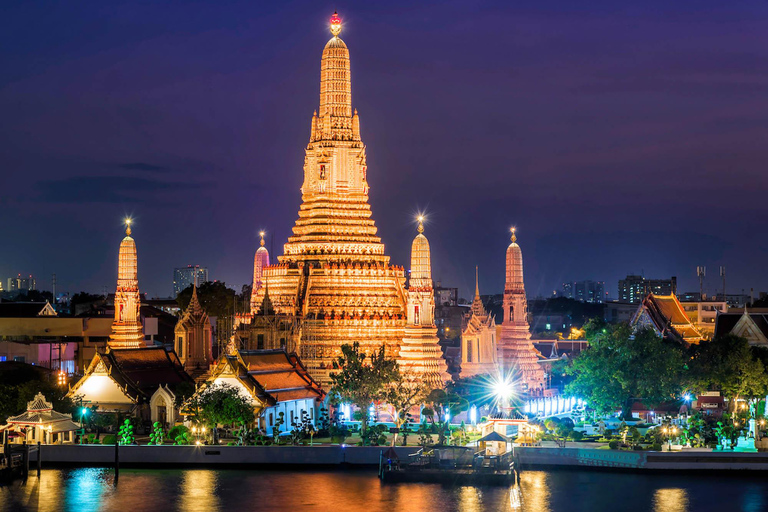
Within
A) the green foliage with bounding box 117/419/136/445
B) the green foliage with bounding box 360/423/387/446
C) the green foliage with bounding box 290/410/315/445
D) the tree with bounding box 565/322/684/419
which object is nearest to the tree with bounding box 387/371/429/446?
the green foliage with bounding box 360/423/387/446

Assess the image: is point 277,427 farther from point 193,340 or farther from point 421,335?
point 193,340

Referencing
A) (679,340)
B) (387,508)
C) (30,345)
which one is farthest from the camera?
(30,345)

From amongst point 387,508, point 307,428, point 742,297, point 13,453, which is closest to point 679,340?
point 307,428

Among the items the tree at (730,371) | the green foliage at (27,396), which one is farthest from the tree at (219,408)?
the tree at (730,371)

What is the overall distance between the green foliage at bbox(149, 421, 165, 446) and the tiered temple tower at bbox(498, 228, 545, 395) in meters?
27.8

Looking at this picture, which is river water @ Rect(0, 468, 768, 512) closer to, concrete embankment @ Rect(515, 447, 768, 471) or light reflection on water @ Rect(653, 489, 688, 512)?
light reflection on water @ Rect(653, 489, 688, 512)

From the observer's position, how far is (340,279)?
8738 centimetres

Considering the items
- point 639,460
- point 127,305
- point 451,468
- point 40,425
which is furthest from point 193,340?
point 639,460

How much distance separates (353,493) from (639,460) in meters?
14.1

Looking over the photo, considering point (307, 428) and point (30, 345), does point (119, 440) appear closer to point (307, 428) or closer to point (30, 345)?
point (307, 428)

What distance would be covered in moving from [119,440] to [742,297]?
464ft

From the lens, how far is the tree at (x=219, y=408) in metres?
70.2

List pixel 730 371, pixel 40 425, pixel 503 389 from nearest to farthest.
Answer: pixel 40 425, pixel 730 371, pixel 503 389

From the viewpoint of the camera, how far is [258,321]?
85.4 meters
